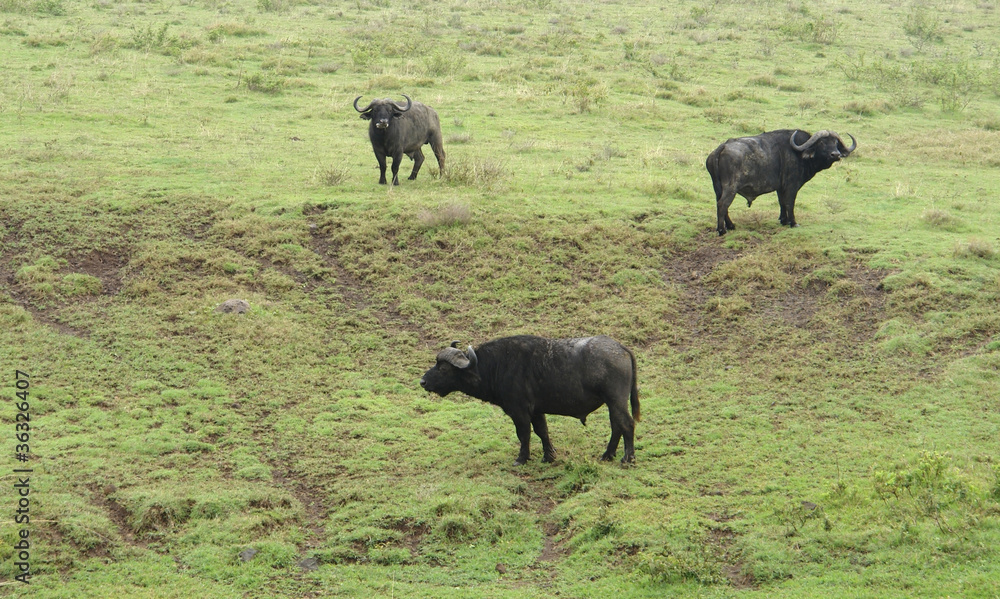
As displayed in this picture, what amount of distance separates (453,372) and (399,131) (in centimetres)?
920

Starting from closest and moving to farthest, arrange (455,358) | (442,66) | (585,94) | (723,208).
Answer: (455,358)
(723,208)
(585,94)
(442,66)

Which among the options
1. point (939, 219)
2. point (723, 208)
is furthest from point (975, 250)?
point (723, 208)

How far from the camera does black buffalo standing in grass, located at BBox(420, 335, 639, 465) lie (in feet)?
31.3

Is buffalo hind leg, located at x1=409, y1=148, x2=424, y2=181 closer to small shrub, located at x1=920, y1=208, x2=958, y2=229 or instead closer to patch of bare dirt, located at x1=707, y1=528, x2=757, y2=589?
small shrub, located at x1=920, y1=208, x2=958, y2=229

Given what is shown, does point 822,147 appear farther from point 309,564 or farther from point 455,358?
point 309,564

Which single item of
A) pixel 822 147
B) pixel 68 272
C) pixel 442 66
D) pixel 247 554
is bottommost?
pixel 247 554

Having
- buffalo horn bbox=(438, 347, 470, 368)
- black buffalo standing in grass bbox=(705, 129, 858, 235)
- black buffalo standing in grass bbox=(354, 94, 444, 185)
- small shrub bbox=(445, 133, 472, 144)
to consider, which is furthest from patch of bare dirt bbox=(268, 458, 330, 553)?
small shrub bbox=(445, 133, 472, 144)

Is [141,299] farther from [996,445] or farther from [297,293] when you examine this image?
[996,445]

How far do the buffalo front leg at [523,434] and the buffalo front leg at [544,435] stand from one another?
9cm

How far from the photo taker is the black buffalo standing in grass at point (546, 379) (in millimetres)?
9547

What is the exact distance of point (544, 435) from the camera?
32.9ft

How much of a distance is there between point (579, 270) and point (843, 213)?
596 centimetres

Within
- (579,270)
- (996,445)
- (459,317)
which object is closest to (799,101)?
(579,270)

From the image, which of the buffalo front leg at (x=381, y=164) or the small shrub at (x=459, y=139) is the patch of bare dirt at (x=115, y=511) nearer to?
the buffalo front leg at (x=381, y=164)
